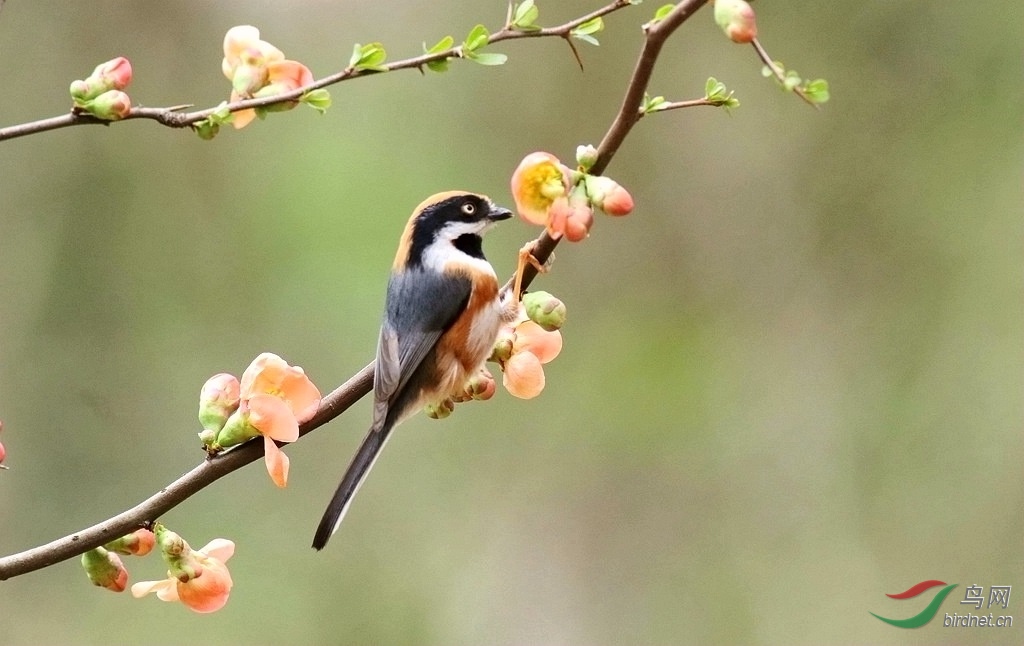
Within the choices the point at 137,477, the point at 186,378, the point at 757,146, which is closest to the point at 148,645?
the point at 137,477

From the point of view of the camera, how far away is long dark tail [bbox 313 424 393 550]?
1.64 metres

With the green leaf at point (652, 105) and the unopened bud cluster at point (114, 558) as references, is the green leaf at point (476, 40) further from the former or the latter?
the unopened bud cluster at point (114, 558)

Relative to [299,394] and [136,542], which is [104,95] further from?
[136,542]

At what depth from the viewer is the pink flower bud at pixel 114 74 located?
1.41 meters

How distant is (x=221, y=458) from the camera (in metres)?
1.38

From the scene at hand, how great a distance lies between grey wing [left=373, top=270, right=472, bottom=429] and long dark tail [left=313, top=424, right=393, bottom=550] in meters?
0.22

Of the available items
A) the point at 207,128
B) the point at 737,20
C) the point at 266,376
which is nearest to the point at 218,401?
the point at 266,376

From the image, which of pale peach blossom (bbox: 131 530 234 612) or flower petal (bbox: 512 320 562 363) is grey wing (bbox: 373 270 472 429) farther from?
pale peach blossom (bbox: 131 530 234 612)

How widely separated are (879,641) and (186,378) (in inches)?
137

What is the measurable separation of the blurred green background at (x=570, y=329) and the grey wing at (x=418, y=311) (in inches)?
90.8

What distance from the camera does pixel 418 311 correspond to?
95.3 inches

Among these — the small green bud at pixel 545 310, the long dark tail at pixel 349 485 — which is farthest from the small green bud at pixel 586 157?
the long dark tail at pixel 349 485

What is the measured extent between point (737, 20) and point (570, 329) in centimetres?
442

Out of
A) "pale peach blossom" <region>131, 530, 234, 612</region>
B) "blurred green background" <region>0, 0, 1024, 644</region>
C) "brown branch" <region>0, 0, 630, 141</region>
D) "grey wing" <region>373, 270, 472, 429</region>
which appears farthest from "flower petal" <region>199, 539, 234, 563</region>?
"blurred green background" <region>0, 0, 1024, 644</region>
